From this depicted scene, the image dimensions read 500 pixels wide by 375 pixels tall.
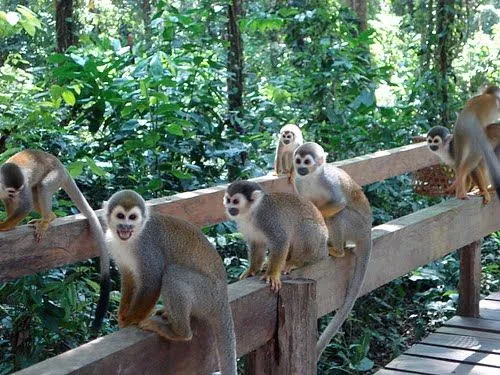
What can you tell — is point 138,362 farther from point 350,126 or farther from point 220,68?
point 350,126

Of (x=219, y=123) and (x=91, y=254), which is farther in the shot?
(x=219, y=123)

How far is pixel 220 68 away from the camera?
247 inches

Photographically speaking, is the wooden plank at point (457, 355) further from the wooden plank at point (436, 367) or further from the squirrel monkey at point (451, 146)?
the squirrel monkey at point (451, 146)

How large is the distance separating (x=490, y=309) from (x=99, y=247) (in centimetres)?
263

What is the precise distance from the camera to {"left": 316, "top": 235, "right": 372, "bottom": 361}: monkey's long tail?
10.2 feet

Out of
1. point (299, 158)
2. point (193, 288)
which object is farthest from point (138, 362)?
point (299, 158)

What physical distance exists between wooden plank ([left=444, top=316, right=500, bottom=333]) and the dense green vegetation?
42.9 inches

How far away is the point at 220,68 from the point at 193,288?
4.16 meters

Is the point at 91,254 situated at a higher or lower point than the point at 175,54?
lower

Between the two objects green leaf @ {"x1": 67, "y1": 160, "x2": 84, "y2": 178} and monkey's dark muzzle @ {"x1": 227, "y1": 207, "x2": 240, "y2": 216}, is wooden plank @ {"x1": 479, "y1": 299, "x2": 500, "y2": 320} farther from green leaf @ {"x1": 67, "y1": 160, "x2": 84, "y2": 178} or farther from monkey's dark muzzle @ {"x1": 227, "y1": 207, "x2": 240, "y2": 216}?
green leaf @ {"x1": 67, "y1": 160, "x2": 84, "y2": 178}

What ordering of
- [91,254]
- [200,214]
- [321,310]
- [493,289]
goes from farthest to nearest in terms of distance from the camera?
1. [493,289]
2. [200,214]
3. [91,254]
4. [321,310]

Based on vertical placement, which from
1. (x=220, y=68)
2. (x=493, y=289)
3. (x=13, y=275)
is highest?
(x=220, y=68)

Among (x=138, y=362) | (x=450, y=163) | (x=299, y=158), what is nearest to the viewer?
(x=138, y=362)

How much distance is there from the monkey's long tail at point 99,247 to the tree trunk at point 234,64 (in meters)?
2.70
